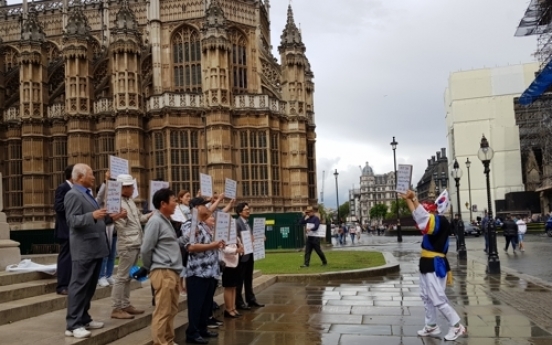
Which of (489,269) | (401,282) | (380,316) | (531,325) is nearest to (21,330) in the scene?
(380,316)

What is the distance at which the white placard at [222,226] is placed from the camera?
7787mm

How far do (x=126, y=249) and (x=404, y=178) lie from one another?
4.15m

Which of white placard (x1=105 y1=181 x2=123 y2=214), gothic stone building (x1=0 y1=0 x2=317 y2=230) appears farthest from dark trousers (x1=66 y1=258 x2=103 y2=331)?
gothic stone building (x1=0 y1=0 x2=317 y2=230)

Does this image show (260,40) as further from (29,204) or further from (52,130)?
(29,204)

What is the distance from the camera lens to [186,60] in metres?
38.2

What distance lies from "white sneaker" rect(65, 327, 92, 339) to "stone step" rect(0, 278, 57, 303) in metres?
2.11

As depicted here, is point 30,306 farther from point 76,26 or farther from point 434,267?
point 76,26

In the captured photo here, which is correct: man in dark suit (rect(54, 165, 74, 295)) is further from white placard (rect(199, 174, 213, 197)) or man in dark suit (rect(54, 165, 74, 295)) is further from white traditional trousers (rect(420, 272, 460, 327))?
white traditional trousers (rect(420, 272, 460, 327))

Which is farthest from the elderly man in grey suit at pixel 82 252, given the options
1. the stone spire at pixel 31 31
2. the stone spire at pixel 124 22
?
the stone spire at pixel 31 31

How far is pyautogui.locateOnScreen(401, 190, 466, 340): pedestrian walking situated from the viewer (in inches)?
300

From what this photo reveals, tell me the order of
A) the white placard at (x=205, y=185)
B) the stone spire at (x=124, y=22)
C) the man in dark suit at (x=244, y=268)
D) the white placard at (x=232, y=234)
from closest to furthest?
the white placard at (x=232, y=234)
the man in dark suit at (x=244, y=268)
the white placard at (x=205, y=185)
the stone spire at (x=124, y=22)

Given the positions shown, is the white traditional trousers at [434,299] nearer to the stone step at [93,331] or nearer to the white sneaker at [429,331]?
the white sneaker at [429,331]

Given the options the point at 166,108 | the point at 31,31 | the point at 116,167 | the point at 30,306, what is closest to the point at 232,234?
the point at 116,167

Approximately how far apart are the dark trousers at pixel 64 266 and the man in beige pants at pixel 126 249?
0.77 m
